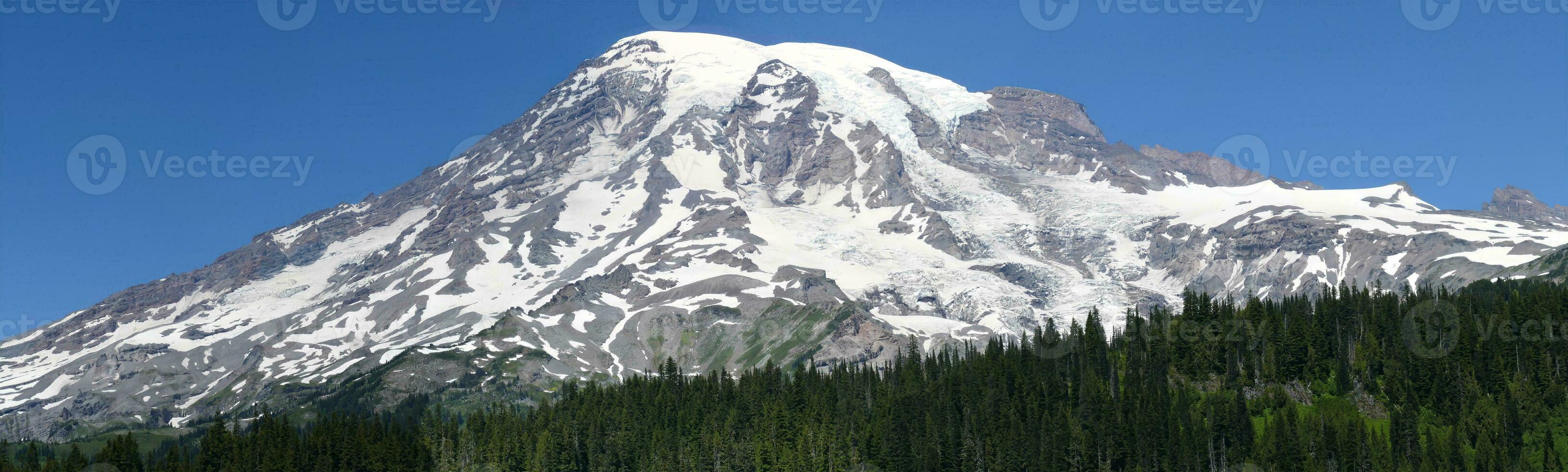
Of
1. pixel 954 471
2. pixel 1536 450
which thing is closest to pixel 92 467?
pixel 954 471

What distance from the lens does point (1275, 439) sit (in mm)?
189500

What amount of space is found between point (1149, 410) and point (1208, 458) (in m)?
9.98

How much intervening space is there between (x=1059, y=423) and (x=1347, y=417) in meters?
38.9

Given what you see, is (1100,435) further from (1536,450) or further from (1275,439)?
(1536,450)

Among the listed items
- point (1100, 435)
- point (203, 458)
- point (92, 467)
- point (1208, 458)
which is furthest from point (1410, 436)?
point (92, 467)

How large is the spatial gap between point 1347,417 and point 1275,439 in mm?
16075

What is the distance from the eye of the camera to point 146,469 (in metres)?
196

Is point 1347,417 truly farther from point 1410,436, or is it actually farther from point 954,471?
point 954,471

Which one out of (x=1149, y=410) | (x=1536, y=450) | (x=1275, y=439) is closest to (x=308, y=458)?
(x=1149, y=410)

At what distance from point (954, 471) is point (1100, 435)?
64.7 feet

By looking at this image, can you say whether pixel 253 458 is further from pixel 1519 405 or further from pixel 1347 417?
pixel 1519 405

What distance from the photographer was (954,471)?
198 metres

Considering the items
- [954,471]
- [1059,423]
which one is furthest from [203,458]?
[1059,423]

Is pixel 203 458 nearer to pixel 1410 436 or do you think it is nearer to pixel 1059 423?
pixel 1059 423
